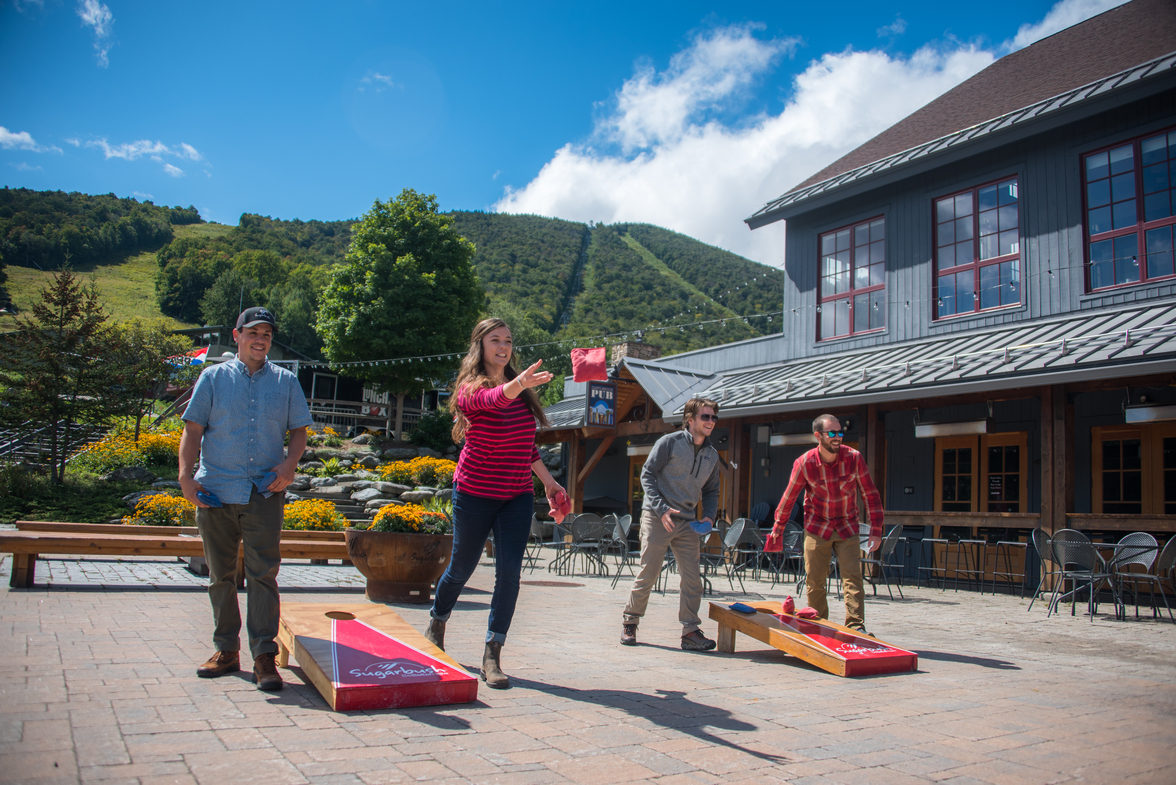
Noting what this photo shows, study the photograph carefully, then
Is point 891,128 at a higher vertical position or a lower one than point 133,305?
lower

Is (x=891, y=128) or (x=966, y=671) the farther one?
(x=891, y=128)

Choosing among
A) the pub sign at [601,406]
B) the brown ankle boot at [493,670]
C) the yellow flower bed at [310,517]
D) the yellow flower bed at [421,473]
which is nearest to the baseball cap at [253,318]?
the brown ankle boot at [493,670]

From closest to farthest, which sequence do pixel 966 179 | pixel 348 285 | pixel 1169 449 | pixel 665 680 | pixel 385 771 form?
pixel 385 771, pixel 665 680, pixel 1169 449, pixel 966 179, pixel 348 285

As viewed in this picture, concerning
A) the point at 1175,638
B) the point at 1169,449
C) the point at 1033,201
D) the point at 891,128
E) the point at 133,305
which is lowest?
the point at 1175,638

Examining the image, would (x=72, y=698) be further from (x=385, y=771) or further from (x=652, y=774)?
(x=652, y=774)

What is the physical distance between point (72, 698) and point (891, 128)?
56.5ft

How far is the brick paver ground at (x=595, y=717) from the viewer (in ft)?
7.85

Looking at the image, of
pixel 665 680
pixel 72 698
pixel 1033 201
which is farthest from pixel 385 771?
pixel 1033 201

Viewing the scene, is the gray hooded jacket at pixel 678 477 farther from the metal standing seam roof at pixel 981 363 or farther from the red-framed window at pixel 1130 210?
the red-framed window at pixel 1130 210

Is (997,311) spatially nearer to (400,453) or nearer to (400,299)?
(400,453)

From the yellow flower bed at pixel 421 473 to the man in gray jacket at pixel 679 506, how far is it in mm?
16080

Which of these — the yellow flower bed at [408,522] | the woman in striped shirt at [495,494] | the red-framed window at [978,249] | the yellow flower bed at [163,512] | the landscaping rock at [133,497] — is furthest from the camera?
the landscaping rock at [133,497]

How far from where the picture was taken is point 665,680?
400 centimetres

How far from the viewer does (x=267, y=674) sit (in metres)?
3.26
